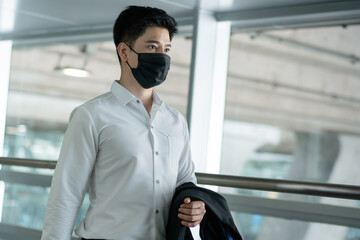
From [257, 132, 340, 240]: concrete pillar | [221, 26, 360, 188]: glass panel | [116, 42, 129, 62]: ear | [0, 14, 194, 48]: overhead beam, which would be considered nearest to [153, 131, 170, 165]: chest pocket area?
[116, 42, 129, 62]: ear

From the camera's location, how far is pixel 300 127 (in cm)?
612

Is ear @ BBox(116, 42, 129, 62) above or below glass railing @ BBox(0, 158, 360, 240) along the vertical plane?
above

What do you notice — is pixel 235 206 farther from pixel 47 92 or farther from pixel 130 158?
pixel 47 92

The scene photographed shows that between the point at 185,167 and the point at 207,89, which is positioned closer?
→ the point at 185,167

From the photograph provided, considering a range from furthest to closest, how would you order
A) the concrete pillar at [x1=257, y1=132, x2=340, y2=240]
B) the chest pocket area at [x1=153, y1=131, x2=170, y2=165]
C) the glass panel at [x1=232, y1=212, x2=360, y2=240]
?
the concrete pillar at [x1=257, y1=132, x2=340, y2=240], the glass panel at [x1=232, y1=212, x2=360, y2=240], the chest pocket area at [x1=153, y1=131, x2=170, y2=165]

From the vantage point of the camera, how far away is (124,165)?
A: 5.79ft

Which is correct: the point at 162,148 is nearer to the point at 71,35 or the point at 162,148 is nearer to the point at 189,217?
the point at 189,217

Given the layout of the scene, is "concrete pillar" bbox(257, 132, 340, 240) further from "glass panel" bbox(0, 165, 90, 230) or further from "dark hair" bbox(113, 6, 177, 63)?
"dark hair" bbox(113, 6, 177, 63)

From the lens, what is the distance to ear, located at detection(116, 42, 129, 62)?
6.33 ft

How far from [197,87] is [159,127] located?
1.65 metres

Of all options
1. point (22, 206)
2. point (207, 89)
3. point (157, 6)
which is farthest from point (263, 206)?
point (22, 206)

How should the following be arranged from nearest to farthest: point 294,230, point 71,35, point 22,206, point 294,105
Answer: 1. point 294,230
2. point 71,35
3. point 22,206
4. point 294,105

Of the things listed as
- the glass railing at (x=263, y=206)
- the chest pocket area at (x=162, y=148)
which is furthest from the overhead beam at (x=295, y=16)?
the chest pocket area at (x=162, y=148)

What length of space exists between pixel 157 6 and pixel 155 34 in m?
1.64
